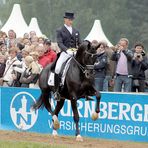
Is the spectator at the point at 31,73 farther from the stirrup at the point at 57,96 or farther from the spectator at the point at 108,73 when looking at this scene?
the stirrup at the point at 57,96

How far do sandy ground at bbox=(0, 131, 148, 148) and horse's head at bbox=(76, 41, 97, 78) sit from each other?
5.27 ft

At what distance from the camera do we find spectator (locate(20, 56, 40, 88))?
19.7m

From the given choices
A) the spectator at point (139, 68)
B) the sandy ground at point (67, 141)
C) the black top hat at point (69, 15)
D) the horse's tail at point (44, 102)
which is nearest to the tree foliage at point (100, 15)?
the spectator at point (139, 68)

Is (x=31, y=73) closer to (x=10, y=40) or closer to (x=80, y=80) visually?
(x=80, y=80)

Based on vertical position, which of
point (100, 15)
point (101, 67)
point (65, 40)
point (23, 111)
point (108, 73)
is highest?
point (65, 40)

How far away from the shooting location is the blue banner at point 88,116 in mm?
17266

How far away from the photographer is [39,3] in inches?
3428

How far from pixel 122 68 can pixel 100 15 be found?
6372 centimetres

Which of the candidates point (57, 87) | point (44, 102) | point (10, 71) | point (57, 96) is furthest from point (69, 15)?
point (10, 71)

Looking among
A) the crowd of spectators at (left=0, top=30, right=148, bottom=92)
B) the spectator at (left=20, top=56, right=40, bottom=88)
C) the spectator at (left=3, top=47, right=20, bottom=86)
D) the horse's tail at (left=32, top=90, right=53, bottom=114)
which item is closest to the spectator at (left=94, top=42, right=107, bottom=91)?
the crowd of spectators at (left=0, top=30, right=148, bottom=92)

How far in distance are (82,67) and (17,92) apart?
11.2 feet

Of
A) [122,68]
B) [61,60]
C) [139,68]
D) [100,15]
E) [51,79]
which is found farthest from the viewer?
[100,15]

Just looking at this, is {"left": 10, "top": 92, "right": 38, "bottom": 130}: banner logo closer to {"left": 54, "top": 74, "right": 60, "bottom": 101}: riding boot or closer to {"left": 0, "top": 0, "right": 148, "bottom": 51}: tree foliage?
{"left": 54, "top": 74, "right": 60, "bottom": 101}: riding boot

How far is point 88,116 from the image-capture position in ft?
59.0
